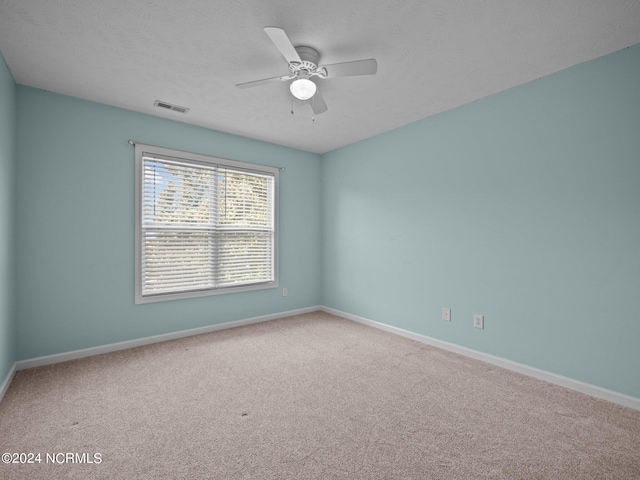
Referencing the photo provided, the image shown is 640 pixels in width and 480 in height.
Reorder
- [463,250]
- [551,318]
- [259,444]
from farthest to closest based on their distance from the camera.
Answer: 1. [463,250]
2. [551,318]
3. [259,444]

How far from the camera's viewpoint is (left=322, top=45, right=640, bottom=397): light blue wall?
2.15m

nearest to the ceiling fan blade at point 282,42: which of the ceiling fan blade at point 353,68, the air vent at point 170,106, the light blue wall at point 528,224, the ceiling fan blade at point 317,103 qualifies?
the ceiling fan blade at point 353,68

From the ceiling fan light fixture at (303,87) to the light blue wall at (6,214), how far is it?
2.20 metres

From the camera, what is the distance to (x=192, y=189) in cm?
363

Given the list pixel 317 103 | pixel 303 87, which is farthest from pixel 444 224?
pixel 303 87

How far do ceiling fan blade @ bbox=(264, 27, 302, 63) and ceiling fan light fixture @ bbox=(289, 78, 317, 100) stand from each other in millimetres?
164

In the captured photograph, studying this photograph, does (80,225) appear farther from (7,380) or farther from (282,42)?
(282,42)

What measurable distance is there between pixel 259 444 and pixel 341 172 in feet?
11.9

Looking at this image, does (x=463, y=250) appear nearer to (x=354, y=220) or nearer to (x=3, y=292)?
(x=354, y=220)

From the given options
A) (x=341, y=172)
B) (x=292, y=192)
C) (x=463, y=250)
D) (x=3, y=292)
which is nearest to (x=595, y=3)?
(x=463, y=250)

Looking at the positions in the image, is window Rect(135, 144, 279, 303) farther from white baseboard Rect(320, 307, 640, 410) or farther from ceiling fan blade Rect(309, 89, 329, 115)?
white baseboard Rect(320, 307, 640, 410)

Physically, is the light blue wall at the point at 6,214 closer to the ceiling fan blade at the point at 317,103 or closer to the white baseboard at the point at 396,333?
the white baseboard at the point at 396,333

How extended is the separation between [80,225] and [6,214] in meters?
0.58

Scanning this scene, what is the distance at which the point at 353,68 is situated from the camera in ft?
6.79
